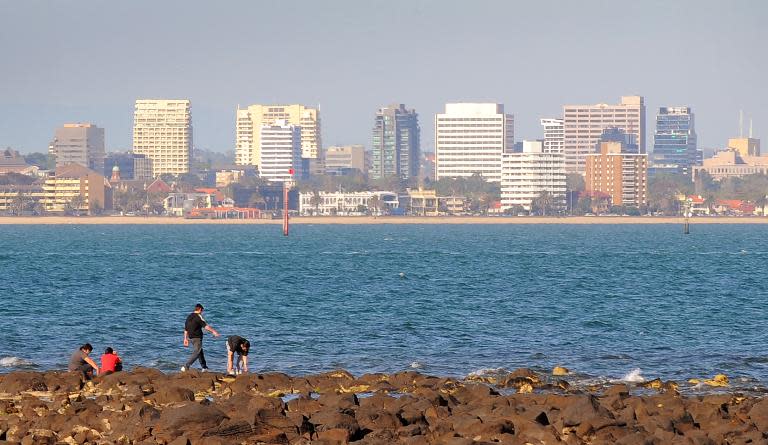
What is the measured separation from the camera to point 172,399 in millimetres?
31625

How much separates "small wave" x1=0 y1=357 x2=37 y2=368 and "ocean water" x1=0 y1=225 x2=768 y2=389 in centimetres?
27

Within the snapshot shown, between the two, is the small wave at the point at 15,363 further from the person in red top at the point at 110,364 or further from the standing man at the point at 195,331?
the standing man at the point at 195,331

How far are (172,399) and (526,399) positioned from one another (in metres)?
8.08

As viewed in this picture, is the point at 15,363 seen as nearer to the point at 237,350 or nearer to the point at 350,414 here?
the point at 237,350

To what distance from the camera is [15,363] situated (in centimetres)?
4134

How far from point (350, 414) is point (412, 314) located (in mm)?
33261

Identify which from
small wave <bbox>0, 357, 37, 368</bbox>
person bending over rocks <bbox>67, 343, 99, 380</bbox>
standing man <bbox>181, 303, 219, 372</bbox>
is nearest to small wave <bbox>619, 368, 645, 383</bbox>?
standing man <bbox>181, 303, 219, 372</bbox>

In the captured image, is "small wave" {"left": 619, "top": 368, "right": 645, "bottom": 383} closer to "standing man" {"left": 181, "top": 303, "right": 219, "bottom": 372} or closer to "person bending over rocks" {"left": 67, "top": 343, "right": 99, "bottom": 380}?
"standing man" {"left": 181, "top": 303, "right": 219, "bottom": 372}

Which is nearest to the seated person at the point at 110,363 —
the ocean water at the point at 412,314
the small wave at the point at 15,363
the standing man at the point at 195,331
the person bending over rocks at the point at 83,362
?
the person bending over rocks at the point at 83,362

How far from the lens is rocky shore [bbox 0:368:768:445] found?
26688 mm

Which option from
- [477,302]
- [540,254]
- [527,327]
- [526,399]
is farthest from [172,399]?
[540,254]

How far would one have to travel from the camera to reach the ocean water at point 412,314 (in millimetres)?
43094

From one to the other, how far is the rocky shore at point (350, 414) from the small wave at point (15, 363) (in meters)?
5.95

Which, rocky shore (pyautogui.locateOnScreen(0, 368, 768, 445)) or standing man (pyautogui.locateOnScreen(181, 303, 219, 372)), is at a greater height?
A: standing man (pyautogui.locateOnScreen(181, 303, 219, 372))
